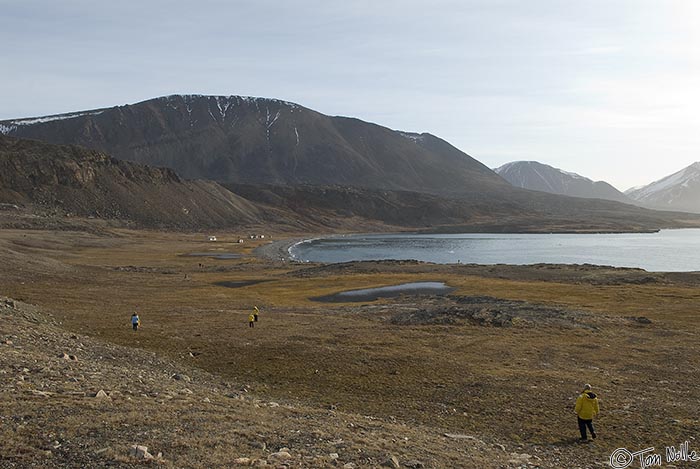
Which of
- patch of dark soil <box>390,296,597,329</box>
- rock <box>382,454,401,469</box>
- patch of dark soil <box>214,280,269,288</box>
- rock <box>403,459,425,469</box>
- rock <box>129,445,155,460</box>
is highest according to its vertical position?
rock <box>129,445,155,460</box>

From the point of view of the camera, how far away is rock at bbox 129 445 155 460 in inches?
452

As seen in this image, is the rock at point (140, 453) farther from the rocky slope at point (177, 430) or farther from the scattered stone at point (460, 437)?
the scattered stone at point (460, 437)

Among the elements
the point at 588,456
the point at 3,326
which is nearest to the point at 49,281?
the point at 3,326

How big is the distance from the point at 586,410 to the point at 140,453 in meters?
14.6

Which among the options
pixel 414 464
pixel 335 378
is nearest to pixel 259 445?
pixel 414 464

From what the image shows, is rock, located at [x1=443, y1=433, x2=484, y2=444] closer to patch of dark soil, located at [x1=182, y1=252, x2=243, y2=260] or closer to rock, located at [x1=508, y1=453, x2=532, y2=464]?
rock, located at [x1=508, y1=453, x2=532, y2=464]

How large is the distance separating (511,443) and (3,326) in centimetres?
2342

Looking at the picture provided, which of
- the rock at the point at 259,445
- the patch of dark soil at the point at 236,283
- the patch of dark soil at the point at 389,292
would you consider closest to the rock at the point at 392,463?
the rock at the point at 259,445

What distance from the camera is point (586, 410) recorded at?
60.3 feet

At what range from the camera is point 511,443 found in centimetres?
1809

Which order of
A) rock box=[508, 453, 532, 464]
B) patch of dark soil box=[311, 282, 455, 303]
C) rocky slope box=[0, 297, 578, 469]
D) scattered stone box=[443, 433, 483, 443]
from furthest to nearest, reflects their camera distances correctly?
patch of dark soil box=[311, 282, 455, 303], scattered stone box=[443, 433, 483, 443], rock box=[508, 453, 532, 464], rocky slope box=[0, 297, 578, 469]

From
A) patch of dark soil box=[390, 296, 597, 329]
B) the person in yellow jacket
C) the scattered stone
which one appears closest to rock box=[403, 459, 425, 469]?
the scattered stone

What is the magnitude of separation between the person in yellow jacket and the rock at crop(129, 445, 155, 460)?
14.2 metres

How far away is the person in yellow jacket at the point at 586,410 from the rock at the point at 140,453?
1422cm
